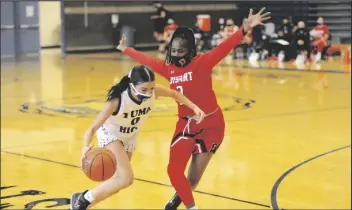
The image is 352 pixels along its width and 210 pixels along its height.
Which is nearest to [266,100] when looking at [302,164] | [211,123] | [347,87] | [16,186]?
[347,87]

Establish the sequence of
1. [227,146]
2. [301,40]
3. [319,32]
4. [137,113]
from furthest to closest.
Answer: [227,146] → [319,32] → [301,40] → [137,113]

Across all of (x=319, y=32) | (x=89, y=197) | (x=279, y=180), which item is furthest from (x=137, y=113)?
(x=279, y=180)

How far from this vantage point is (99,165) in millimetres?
2838

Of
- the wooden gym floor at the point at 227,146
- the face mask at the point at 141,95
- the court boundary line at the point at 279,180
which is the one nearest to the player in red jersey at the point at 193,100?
the face mask at the point at 141,95

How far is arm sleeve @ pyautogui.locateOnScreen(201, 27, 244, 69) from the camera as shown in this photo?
3.21 meters

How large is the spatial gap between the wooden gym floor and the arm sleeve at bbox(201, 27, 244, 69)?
10.9 ft

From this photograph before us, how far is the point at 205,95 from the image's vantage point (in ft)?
10.6

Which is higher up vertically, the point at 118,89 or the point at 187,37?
the point at 187,37

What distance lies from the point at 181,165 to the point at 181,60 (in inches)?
23.6

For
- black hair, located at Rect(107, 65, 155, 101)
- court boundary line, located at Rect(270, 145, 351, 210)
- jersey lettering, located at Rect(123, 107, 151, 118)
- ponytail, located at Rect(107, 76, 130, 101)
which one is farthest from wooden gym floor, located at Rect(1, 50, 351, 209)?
black hair, located at Rect(107, 65, 155, 101)

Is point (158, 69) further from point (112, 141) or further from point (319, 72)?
point (319, 72)

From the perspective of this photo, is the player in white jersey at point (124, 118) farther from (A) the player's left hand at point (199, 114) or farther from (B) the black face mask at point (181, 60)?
(B) the black face mask at point (181, 60)

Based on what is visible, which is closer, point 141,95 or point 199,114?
point 141,95

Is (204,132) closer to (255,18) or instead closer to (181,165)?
(181,165)
